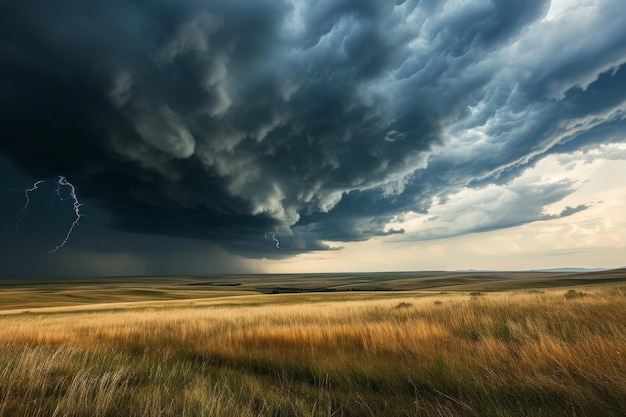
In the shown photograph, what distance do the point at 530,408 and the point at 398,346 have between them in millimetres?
4378

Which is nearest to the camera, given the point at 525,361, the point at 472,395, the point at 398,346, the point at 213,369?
the point at 472,395

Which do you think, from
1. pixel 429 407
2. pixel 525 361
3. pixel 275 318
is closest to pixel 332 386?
pixel 429 407

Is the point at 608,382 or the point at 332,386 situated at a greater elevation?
the point at 608,382

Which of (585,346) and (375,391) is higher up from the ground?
(585,346)

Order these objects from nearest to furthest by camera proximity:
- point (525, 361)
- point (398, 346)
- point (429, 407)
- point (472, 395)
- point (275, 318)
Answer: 1. point (429, 407)
2. point (472, 395)
3. point (525, 361)
4. point (398, 346)
5. point (275, 318)

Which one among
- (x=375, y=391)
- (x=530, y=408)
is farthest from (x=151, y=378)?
(x=530, y=408)

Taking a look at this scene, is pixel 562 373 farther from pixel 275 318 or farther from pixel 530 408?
pixel 275 318

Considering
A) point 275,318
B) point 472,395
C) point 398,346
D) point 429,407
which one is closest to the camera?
point 429,407

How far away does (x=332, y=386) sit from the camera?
6.15m

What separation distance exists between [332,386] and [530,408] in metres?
3.09

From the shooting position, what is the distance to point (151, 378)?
6.30 meters

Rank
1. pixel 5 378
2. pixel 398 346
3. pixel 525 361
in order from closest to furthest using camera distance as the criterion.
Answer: pixel 5 378 → pixel 525 361 → pixel 398 346

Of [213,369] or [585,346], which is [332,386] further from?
[585,346]

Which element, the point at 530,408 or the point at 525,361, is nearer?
the point at 530,408
